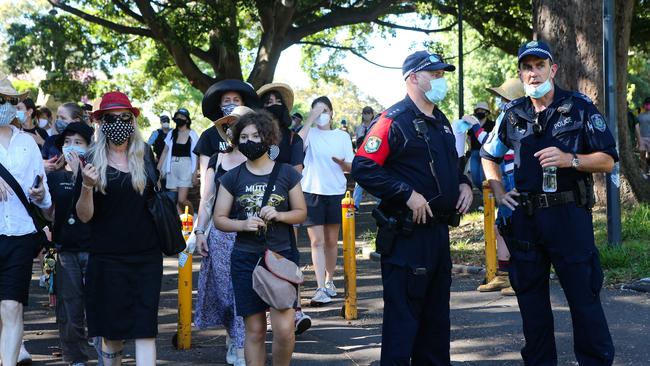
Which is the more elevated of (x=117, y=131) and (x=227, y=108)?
(x=227, y=108)

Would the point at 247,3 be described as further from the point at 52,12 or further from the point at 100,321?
the point at 100,321

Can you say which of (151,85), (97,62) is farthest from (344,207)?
(151,85)

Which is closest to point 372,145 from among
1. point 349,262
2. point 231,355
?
point 231,355

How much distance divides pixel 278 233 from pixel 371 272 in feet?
20.3

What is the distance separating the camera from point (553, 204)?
570 cm

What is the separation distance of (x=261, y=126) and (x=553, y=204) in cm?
188

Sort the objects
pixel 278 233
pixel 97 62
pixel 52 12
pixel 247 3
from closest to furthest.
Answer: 1. pixel 278 233
2. pixel 247 3
3. pixel 52 12
4. pixel 97 62

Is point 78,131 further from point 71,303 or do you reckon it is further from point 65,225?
point 71,303

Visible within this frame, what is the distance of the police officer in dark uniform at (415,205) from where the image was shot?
5.63 meters

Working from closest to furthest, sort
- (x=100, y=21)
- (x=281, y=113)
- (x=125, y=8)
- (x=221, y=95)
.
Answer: (x=221, y=95)
(x=281, y=113)
(x=100, y=21)
(x=125, y=8)

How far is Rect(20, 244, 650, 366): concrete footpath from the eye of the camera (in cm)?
740

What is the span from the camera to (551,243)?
18.7ft

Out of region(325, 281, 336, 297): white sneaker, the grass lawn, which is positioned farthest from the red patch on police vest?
the grass lawn

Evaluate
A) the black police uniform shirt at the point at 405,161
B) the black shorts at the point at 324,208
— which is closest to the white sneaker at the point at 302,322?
the black shorts at the point at 324,208
